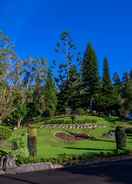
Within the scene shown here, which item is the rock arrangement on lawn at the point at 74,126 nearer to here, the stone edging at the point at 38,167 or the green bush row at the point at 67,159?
the green bush row at the point at 67,159

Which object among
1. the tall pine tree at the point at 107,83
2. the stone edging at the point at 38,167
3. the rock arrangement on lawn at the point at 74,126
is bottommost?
the stone edging at the point at 38,167

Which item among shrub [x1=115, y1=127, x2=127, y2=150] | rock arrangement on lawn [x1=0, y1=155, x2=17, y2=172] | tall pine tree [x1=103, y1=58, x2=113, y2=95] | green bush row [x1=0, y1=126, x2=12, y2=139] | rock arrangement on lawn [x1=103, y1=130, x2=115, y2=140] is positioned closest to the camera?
rock arrangement on lawn [x1=0, y1=155, x2=17, y2=172]

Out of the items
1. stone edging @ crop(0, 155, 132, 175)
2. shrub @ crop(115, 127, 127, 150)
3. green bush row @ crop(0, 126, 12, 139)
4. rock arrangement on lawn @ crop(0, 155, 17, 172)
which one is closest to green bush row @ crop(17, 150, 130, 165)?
stone edging @ crop(0, 155, 132, 175)

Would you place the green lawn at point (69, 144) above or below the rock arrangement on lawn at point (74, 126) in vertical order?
below

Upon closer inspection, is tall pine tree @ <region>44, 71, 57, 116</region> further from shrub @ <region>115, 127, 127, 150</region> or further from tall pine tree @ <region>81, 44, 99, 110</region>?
shrub @ <region>115, 127, 127, 150</region>

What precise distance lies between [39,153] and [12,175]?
7076 mm

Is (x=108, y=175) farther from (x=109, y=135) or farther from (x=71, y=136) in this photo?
(x=109, y=135)

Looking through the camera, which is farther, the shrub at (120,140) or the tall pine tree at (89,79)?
the tall pine tree at (89,79)

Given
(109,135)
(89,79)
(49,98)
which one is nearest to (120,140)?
(109,135)

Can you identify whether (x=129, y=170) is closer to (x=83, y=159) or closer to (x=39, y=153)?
(x=83, y=159)

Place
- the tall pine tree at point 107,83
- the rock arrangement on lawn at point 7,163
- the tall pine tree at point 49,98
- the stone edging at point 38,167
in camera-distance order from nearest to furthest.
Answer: the stone edging at point 38,167
the rock arrangement on lawn at point 7,163
the tall pine tree at point 49,98
the tall pine tree at point 107,83

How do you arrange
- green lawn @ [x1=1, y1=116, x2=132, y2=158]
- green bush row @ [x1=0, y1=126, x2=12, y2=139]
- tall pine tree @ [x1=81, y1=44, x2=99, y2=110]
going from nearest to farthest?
1. green lawn @ [x1=1, y1=116, x2=132, y2=158]
2. green bush row @ [x1=0, y1=126, x2=12, y2=139]
3. tall pine tree @ [x1=81, y1=44, x2=99, y2=110]

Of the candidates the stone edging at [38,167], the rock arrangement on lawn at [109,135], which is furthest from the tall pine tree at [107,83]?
the stone edging at [38,167]

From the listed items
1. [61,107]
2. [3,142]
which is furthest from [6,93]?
[61,107]
